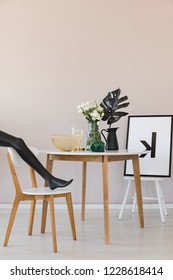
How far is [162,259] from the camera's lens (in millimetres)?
3400

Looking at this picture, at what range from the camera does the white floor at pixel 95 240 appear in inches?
139

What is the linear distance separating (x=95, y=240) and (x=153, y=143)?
1.57 meters

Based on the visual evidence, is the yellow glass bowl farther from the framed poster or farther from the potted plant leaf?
the framed poster

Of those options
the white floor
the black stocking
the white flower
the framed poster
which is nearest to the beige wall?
the framed poster

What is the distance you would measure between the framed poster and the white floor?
20.4 inches

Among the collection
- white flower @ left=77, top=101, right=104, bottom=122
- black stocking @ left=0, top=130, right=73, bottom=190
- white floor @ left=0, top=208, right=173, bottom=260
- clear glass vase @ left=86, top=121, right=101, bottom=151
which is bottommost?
white floor @ left=0, top=208, right=173, bottom=260

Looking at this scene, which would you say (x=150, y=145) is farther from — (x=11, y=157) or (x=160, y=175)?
(x=11, y=157)

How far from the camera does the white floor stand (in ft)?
11.6

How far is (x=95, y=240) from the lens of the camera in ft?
13.1

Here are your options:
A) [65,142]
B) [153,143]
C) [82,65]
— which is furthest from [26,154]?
[82,65]

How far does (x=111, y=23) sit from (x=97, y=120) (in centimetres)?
162

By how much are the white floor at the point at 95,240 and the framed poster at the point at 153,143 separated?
518 millimetres

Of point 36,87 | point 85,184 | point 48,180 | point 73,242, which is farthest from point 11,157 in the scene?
point 36,87

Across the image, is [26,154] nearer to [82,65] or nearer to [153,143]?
[153,143]
